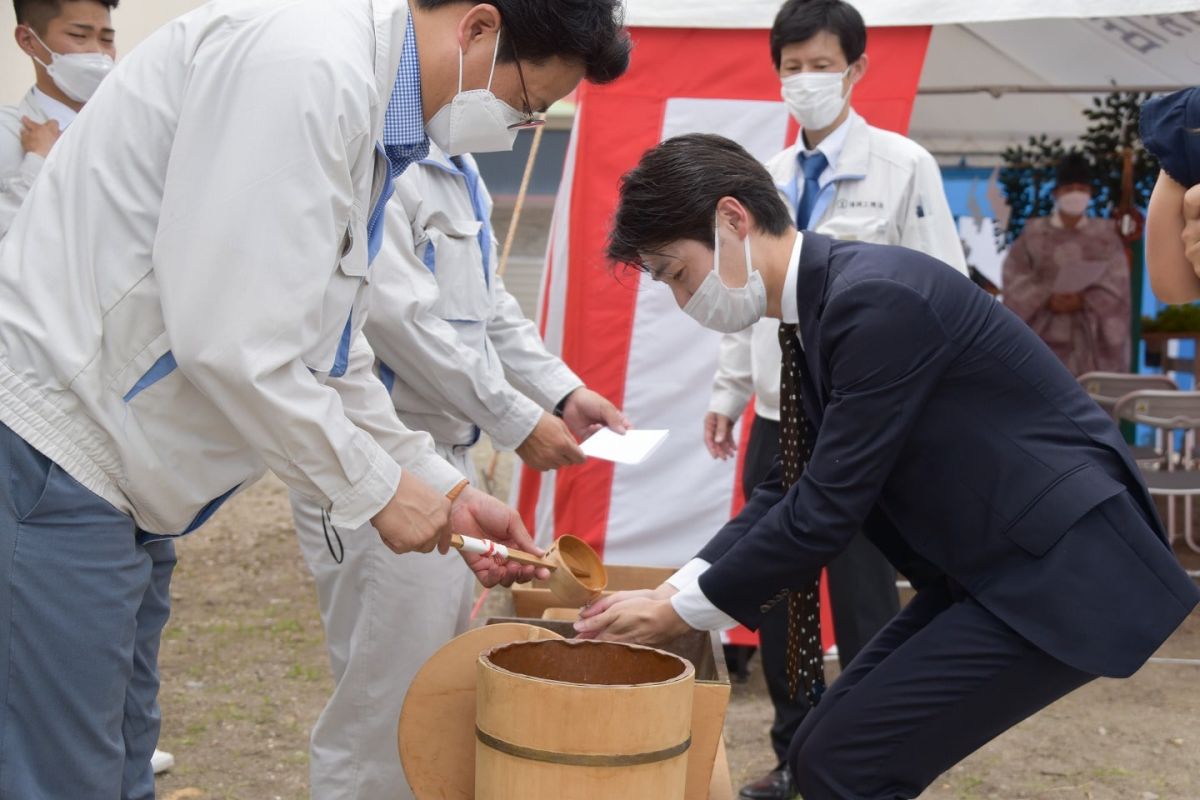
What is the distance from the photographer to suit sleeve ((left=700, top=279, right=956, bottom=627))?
2121mm

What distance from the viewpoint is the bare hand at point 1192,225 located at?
63.2 inches

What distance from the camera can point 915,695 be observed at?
2137 mm

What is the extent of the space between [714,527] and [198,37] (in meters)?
3.40

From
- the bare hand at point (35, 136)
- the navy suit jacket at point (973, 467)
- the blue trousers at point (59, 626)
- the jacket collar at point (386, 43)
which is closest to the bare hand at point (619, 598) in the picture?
the navy suit jacket at point (973, 467)

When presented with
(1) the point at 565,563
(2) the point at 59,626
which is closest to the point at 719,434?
(1) the point at 565,563

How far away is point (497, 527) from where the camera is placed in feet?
7.62

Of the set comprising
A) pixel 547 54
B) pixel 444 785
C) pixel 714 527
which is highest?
pixel 547 54

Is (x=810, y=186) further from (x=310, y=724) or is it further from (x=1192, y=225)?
(x=310, y=724)

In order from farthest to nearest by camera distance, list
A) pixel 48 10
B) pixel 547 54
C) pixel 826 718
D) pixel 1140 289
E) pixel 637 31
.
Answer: pixel 1140 289 → pixel 637 31 → pixel 48 10 → pixel 826 718 → pixel 547 54

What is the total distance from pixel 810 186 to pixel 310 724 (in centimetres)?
234

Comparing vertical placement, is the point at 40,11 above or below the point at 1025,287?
above

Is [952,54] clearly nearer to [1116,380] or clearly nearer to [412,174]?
[1116,380]

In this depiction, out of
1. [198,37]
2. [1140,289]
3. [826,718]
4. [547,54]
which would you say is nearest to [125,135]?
[198,37]

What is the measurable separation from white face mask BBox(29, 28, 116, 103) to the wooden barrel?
2588mm
